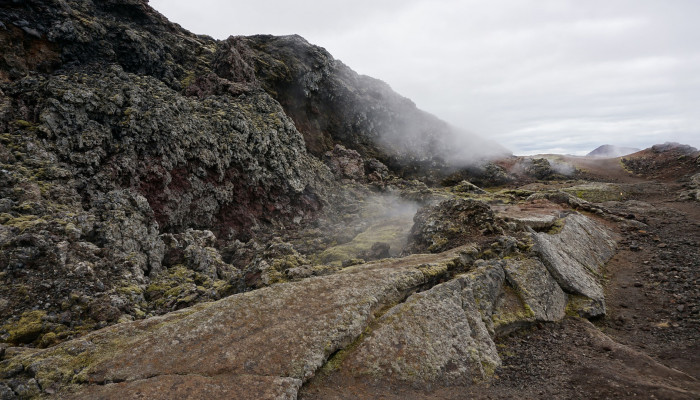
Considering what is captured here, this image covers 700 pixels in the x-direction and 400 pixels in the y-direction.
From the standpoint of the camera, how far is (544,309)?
1580 centimetres

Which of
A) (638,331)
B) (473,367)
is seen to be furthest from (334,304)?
(638,331)

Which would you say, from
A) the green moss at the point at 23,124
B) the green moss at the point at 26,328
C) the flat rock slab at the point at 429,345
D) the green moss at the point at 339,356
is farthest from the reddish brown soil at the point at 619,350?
the green moss at the point at 23,124

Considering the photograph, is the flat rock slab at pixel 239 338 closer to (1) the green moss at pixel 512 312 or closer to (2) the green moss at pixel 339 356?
(2) the green moss at pixel 339 356

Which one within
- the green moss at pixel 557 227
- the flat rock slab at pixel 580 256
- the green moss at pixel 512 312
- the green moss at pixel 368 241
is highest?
the green moss at pixel 557 227

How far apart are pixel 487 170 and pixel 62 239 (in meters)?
80.1

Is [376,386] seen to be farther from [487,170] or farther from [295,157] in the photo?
[487,170]

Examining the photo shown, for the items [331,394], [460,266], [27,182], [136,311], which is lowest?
[136,311]

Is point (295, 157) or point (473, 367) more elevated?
point (295, 157)

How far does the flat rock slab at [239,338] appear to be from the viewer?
1051 centimetres

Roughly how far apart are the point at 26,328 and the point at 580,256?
31927mm

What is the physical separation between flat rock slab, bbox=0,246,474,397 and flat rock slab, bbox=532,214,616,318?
867 centimetres

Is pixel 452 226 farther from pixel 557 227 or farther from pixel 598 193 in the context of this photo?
pixel 598 193

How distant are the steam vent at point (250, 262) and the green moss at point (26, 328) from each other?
0.12 metres

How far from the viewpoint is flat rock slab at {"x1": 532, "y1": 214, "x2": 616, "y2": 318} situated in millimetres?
17177
